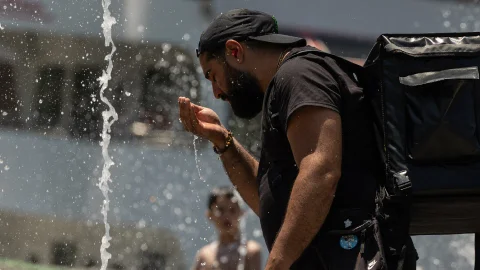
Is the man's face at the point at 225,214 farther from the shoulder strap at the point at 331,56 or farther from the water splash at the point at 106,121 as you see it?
the shoulder strap at the point at 331,56

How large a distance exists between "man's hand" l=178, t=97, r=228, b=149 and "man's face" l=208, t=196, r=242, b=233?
2.02 metres

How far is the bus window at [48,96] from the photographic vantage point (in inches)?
285

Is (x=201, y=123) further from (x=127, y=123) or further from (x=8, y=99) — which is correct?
(x=8, y=99)

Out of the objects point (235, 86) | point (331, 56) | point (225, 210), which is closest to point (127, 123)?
point (225, 210)

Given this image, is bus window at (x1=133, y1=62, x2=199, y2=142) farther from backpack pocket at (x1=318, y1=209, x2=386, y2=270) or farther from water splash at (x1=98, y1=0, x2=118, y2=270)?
backpack pocket at (x1=318, y1=209, x2=386, y2=270)

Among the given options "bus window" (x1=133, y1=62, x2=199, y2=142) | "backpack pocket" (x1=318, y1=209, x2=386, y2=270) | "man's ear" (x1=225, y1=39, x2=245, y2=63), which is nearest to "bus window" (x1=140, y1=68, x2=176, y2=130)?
"bus window" (x1=133, y1=62, x2=199, y2=142)

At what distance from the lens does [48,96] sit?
7.43m

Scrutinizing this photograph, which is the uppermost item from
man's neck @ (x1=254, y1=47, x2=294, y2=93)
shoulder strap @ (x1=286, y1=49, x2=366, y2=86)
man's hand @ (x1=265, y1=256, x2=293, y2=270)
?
shoulder strap @ (x1=286, y1=49, x2=366, y2=86)

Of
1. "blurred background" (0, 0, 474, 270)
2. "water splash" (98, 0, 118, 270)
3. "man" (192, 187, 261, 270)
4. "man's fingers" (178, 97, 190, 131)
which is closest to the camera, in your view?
"man's fingers" (178, 97, 190, 131)

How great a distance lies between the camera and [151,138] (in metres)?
7.09

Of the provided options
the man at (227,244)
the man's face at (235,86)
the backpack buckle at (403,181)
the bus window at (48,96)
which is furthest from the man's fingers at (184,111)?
the bus window at (48,96)

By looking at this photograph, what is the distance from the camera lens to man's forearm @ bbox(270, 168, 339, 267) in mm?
2115

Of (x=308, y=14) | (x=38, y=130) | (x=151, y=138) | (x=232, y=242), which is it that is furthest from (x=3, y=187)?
(x=308, y=14)

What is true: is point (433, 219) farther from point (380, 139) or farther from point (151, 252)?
point (151, 252)
